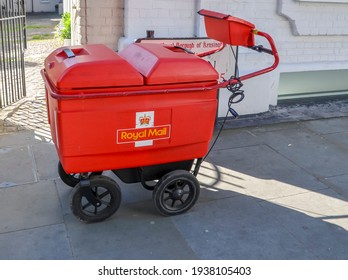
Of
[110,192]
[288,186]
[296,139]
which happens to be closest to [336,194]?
[288,186]

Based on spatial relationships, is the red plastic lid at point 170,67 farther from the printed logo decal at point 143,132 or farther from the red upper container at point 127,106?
the printed logo decal at point 143,132

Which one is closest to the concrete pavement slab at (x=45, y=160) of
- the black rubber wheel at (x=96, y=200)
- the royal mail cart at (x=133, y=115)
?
the royal mail cart at (x=133, y=115)

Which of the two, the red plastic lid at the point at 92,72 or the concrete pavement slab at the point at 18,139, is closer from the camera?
the red plastic lid at the point at 92,72

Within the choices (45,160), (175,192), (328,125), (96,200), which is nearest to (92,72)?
(96,200)

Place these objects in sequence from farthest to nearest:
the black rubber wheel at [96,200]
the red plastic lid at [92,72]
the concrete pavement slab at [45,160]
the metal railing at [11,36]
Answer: the metal railing at [11,36], the concrete pavement slab at [45,160], the black rubber wheel at [96,200], the red plastic lid at [92,72]

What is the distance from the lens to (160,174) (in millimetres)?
3951

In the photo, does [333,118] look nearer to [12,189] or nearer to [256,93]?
Result: [256,93]

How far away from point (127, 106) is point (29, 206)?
1437 millimetres

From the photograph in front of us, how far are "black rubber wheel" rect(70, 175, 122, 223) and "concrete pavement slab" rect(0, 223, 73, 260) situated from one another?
22 centimetres

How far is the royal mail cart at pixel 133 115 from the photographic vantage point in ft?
10.9

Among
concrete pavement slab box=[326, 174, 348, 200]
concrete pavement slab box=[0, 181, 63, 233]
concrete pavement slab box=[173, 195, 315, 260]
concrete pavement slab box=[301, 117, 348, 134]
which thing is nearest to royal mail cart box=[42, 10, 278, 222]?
concrete pavement slab box=[173, 195, 315, 260]

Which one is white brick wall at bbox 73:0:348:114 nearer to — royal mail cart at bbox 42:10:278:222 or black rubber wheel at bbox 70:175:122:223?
royal mail cart at bbox 42:10:278:222

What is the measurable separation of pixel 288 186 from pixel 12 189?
2818 mm

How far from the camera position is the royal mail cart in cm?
333
